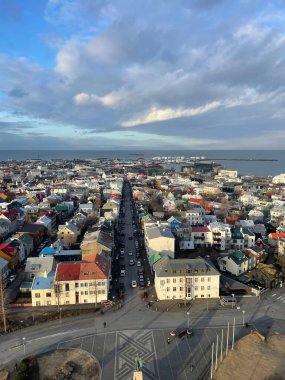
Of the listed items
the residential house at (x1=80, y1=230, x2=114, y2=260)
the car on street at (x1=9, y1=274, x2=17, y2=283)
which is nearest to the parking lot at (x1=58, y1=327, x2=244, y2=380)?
the residential house at (x1=80, y1=230, x2=114, y2=260)

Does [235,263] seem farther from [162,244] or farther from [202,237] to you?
[202,237]

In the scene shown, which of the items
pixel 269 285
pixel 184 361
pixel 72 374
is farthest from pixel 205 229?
pixel 72 374

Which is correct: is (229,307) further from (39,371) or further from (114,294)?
(39,371)

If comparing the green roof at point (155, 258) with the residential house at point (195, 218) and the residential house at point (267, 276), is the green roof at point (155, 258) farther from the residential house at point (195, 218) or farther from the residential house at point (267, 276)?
the residential house at point (195, 218)

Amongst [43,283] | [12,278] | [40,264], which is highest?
[40,264]

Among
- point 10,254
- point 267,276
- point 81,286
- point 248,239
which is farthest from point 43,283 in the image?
point 248,239

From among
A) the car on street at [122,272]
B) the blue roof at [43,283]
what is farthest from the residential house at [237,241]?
the blue roof at [43,283]
